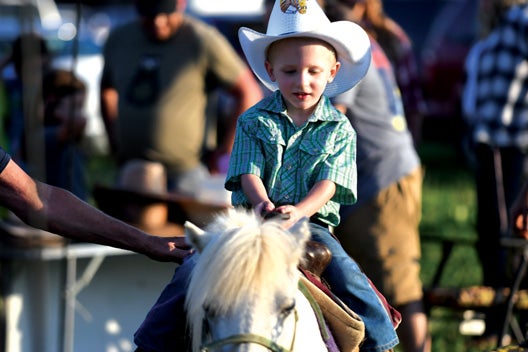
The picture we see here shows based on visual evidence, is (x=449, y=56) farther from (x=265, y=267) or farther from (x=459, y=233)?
(x=265, y=267)

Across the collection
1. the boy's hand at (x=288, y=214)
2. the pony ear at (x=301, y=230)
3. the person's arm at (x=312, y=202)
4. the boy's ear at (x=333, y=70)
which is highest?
the boy's ear at (x=333, y=70)

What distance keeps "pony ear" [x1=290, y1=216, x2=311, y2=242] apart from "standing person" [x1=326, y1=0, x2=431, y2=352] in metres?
2.78

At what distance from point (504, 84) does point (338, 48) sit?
402 cm

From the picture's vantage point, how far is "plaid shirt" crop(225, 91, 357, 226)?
178 inches

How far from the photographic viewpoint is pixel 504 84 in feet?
28.0

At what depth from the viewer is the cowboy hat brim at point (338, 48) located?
4.63 m

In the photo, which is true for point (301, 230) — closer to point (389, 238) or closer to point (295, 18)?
point (295, 18)

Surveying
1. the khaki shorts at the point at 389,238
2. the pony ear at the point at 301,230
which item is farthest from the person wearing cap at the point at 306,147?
the khaki shorts at the point at 389,238

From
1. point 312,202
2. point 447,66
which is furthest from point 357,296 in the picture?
point 447,66

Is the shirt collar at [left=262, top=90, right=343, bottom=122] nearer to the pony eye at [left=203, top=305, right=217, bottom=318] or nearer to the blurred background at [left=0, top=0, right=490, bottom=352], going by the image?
the pony eye at [left=203, top=305, right=217, bottom=318]

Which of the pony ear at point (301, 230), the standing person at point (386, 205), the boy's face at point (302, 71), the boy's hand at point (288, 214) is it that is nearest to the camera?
the pony ear at point (301, 230)

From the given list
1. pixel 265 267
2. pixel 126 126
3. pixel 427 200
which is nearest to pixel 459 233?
pixel 427 200

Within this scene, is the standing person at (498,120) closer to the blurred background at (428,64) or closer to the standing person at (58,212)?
the blurred background at (428,64)

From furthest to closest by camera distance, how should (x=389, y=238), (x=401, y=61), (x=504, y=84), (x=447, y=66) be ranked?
(x=447, y=66) < (x=401, y=61) < (x=504, y=84) < (x=389, y=238)
